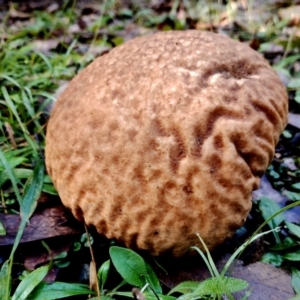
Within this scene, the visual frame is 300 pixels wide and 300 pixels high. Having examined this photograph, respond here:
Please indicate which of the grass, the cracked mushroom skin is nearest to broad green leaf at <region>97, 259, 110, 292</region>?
the grass

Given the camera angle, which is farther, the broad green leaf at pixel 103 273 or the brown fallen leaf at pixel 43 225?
the brown fallen leaf at pixel 43 225

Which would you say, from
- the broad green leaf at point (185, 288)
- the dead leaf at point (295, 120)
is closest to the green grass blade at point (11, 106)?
the broad green leaf at point (185, 288)

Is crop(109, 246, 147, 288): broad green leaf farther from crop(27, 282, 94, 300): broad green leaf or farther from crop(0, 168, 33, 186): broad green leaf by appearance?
crop(0, 168, 33, 186): broad green leaf

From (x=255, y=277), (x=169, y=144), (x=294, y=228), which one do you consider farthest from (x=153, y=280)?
(x=294, y=228)

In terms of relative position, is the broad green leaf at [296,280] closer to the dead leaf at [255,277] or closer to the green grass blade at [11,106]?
the dead leaf at [255,277]

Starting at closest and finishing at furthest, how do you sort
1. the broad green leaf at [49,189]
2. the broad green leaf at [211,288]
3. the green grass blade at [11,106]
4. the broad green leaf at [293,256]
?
the broad green leaf at [211,288]
the broad green leaf at [293,256]
the broad green leaf at [49,189]
the green grass blade at [11,106]

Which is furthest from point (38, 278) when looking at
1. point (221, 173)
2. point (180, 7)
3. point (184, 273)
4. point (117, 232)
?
point (180, 7)

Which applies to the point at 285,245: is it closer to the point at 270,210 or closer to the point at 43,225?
the point at 270,210
